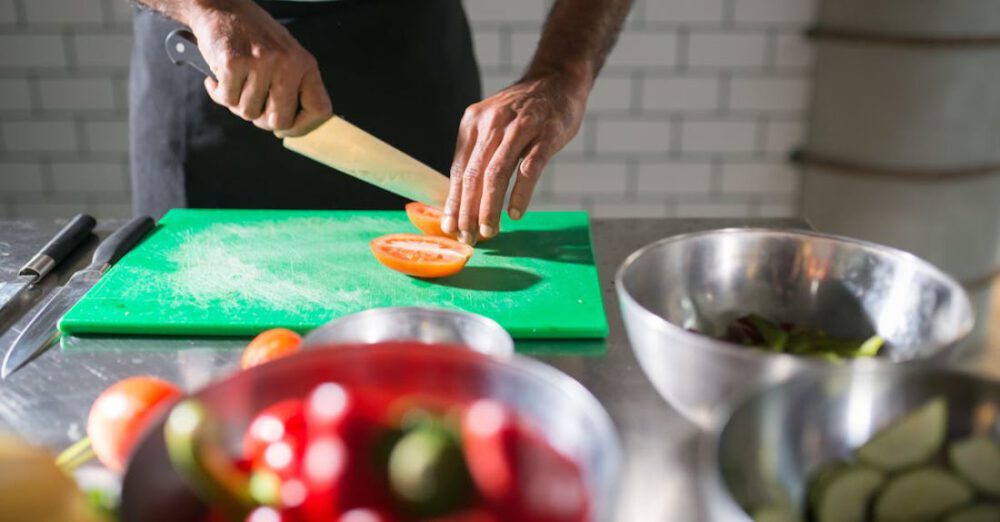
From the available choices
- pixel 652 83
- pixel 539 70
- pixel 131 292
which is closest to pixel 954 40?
pixel 652 83

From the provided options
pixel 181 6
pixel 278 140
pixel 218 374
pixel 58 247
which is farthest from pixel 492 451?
pixel 278 140

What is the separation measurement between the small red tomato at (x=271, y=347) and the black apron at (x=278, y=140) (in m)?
0.77

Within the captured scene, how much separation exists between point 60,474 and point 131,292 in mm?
612

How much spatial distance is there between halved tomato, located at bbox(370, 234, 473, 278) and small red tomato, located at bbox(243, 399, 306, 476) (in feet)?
1.83

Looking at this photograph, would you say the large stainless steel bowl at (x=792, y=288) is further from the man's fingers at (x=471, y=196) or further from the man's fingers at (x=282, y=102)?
the man's fingers at (x=282, y=102)

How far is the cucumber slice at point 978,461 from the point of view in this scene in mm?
543

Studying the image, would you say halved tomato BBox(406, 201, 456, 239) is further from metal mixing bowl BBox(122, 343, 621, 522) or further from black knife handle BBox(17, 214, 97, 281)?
metal mixing bowl BBox(122, 343, 621, 522)

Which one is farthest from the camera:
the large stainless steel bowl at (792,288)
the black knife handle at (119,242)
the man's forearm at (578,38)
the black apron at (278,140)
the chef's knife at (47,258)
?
the black apron at (278,140)

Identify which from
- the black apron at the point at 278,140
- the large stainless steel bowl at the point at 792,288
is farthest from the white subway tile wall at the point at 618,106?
the large stainless steel bowl at the point at 792,288

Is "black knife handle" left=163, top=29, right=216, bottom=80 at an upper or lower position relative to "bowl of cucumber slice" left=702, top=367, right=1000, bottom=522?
upper

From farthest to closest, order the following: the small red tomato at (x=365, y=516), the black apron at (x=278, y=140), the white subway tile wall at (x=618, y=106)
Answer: the white subway tile wall at (x=618, y=106)
the black apron at (x=278, y=140)
the small red tomato at (x=365, y=516)

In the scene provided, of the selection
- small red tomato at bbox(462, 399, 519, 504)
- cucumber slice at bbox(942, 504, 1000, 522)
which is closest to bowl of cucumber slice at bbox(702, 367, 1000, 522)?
cucumber slice at bbox(942, 504, 1000, 522)

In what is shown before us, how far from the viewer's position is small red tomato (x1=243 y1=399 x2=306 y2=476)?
53 centimetres

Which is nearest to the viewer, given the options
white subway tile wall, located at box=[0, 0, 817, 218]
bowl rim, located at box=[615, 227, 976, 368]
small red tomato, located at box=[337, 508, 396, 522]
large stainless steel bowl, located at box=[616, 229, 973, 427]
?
small red tomato, located at box=[337, 508, 396, 522]
